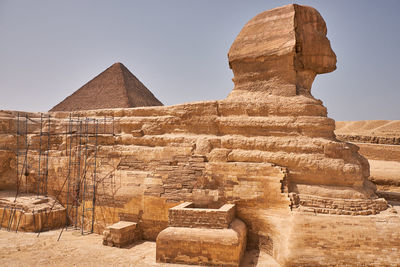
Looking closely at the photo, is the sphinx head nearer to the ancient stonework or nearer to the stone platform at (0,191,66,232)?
the ancient stonework

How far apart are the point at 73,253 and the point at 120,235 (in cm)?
106

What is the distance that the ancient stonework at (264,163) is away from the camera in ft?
18.9

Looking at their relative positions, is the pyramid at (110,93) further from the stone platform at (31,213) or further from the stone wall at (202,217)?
the stone wall at (202,217)

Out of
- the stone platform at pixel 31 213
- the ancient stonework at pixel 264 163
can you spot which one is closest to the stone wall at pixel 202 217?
the ancient stonework at pixel 264 163

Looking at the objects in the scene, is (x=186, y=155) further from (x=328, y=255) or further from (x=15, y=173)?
(x=15, y=173)

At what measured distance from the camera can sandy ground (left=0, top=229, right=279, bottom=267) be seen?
6.34 metres

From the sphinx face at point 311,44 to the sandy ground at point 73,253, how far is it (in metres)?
4.79

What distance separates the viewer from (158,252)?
6266mm

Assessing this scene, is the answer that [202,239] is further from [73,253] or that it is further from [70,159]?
[70,159]

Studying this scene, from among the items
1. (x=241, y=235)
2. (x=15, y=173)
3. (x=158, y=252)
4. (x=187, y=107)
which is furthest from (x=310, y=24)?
(x=15, y=173)

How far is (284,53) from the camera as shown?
7555 mm

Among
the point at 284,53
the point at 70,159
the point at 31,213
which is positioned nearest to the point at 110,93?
the point at 70,159

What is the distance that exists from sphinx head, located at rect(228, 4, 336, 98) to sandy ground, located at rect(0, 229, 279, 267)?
4076mm

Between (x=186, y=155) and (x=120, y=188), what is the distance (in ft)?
6.75
